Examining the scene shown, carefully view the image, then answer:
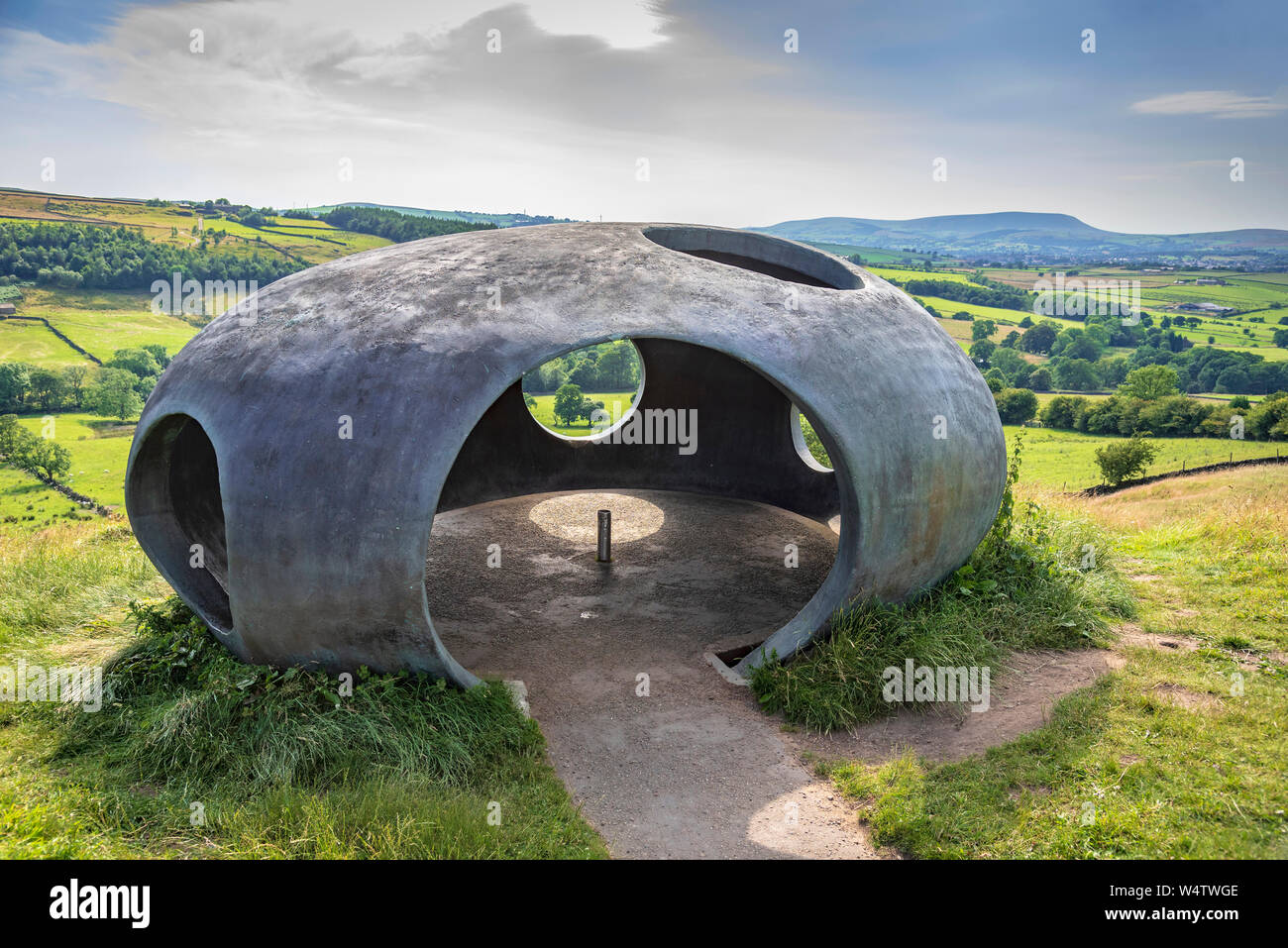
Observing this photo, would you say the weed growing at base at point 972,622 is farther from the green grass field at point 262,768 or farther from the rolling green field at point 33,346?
the rolling green field at point 33,346

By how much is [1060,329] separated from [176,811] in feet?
247

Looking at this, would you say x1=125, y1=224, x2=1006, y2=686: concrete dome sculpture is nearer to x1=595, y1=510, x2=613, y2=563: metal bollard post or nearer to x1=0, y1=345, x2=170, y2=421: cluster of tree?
x1=595, y1=510, x2=613, y2=563: metal bollard post

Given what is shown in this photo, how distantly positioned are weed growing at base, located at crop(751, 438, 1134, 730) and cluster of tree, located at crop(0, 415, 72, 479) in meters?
47.3

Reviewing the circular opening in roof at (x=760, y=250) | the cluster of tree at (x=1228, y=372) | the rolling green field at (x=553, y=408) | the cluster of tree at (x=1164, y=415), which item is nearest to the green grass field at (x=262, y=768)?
the circular opening in roof at (x=760, y=250)

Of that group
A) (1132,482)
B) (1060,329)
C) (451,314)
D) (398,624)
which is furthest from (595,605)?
(1060,329)

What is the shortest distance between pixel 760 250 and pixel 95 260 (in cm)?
7312

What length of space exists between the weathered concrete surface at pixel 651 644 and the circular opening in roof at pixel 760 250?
12.4 ft

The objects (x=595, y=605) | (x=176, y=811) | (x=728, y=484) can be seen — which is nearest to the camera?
(x=176, y=811)

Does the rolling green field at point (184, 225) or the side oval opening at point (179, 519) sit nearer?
the side oval opening at point (179, 519)

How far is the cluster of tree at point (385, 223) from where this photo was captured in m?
49.7

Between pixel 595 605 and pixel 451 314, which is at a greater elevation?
pixel 451 314

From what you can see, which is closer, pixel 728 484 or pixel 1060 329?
pixel 728 484

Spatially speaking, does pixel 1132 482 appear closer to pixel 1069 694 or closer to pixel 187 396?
pixel 1069 694
